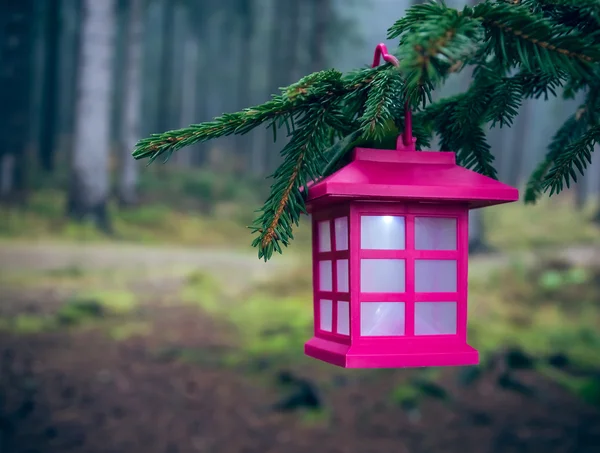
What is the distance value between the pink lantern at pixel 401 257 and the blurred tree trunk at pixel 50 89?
4.46 m

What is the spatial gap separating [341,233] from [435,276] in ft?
0.71

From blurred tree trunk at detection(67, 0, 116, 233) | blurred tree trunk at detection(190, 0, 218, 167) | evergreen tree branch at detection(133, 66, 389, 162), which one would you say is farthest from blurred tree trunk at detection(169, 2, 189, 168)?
evergreen tree branch at detection(133, 66, 389, 162)

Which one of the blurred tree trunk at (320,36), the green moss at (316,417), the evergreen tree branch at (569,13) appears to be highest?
the blurred tree trunk at (320,36)

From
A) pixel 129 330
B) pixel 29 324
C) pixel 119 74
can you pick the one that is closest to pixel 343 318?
pixel 129 330

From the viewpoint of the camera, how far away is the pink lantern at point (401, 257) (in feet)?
3.70

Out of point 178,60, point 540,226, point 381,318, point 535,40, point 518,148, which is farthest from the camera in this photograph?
point 518,148

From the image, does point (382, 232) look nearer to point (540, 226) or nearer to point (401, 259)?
point (401, 259)

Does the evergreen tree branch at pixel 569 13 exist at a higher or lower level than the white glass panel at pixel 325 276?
higher

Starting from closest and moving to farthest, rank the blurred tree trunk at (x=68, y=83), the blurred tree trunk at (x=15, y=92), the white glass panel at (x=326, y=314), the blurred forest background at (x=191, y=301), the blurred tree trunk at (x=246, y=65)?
the white glass panel at (x=326, y=314) → the blurred forest background at (x=191, y=301) → the blurred tree trunk at (x=15, y=92) → the blurred tree trunk at (x=68, y=83) → the blurred tree trunk at (x=246, y=65)

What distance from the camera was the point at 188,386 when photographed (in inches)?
172

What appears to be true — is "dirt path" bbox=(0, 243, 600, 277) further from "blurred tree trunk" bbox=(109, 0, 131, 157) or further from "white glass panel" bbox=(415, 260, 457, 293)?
"white glass panel" bbox=(415, 260, 457, 293)

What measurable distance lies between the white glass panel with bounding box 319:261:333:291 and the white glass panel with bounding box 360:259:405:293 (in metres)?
0.13

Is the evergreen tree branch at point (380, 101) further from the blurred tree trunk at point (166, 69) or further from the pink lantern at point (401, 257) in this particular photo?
the blurred tree trunk at point (166, 69)

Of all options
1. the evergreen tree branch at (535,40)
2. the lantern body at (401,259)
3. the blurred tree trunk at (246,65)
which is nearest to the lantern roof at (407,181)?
the lantern body at (401,259)
